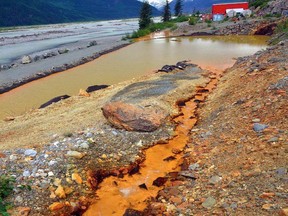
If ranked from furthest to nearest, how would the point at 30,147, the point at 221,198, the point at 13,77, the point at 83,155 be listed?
the point at 13,77
the point at 30,147
the point at 83,155
the point at 221,198

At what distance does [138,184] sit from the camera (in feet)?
30.7

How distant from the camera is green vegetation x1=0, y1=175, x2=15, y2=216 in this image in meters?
7.62

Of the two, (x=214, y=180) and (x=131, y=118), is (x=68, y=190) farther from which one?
(x=131, y=118)

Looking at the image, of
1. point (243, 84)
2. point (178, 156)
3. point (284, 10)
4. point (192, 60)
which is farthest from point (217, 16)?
point (178, 156)

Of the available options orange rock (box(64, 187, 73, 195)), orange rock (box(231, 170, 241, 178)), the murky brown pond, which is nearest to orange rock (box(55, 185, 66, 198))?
orange rock (box(64, 187, 73, 195))

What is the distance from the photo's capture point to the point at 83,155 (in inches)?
393

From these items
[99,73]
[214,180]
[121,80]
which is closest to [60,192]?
[214,180]

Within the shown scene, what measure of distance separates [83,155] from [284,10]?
198ft

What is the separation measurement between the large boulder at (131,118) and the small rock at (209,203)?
505 cm

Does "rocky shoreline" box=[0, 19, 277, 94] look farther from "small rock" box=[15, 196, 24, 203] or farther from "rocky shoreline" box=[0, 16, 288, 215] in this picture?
"small rock" box=[15, 196, 24, 203]

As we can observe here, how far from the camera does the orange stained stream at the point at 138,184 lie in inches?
329

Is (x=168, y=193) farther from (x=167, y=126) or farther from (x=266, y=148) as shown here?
(x=167, y=126)

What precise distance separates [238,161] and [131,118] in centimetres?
470

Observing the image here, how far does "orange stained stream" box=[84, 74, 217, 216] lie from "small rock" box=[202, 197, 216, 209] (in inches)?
64.7
